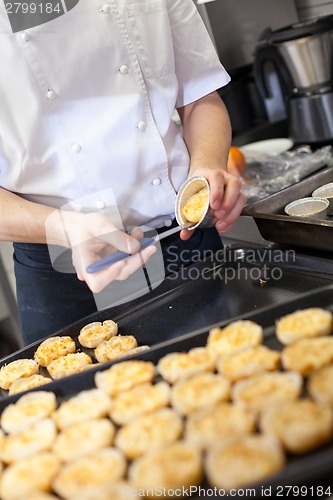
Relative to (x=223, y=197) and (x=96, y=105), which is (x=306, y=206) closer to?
(x=223, y=197)

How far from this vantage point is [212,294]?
1.42 metres

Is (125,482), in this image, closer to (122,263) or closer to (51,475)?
(51,475)

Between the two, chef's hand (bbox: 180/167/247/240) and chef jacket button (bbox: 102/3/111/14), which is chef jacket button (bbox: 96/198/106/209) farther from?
chef jacket button (bbox: 102/3/111/14)

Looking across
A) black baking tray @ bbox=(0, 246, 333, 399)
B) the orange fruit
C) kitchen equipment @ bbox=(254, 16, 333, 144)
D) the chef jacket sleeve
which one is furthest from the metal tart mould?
kitchen equipment @ bbox=(254, 16, 333, 144)

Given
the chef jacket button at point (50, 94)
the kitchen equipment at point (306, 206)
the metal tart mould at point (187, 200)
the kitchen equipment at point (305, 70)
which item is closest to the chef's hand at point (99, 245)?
the metal tart mould at point (187, 200)

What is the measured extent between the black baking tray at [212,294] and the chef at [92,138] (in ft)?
0.37

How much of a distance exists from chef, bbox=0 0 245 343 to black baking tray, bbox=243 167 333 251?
15 centimetres

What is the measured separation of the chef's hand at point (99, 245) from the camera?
4.12 ft

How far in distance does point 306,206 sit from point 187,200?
1.31 feet

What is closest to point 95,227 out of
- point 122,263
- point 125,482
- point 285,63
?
point 122,263

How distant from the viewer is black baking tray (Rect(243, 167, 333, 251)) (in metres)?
1.43

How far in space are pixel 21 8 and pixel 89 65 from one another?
0.20 metres

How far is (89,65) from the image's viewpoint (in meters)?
1.48

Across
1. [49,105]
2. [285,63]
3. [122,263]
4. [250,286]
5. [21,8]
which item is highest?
[21,8]
